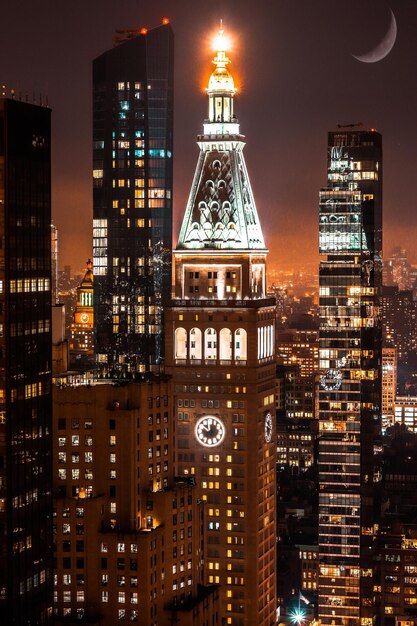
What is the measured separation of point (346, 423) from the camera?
128875mm

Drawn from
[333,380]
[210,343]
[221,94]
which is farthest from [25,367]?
[333,380]

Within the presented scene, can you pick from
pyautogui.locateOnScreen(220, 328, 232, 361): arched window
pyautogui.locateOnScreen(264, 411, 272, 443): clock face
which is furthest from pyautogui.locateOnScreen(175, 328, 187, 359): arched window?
pyautogui.locateOnScreen(264, 411, 272, 443): clock face

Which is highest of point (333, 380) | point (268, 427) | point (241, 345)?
point (241, 345)

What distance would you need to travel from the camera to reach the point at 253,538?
108062 mm

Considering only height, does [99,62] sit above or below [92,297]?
above

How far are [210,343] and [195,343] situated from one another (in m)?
1.09

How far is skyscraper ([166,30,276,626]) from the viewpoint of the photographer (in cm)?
10794

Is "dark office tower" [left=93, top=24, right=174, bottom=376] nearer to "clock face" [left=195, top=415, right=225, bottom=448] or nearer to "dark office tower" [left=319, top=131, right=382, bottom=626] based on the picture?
"dark office tower" [left=319, top=131, right=382, bottom=626]

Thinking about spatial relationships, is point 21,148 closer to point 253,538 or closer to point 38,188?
Result: point 38,188

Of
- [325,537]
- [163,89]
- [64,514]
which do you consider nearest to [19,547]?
[64,514]

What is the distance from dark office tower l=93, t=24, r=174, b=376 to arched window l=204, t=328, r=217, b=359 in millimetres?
25877

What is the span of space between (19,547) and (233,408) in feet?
109

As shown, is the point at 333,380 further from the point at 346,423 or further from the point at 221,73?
the point at 221,73

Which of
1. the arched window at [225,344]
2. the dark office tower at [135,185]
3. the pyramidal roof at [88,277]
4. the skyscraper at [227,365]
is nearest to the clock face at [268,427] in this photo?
the skyscraper at [227,365]
